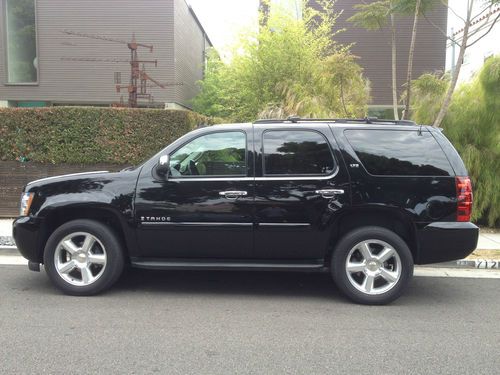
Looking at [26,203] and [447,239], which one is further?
[26,203]

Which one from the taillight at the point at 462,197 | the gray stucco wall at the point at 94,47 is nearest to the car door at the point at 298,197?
the taillight at the point at 462,197

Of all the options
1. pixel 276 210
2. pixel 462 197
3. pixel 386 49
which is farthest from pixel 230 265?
pixel 386 49

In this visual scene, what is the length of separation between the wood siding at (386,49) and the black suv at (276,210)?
45.9ft

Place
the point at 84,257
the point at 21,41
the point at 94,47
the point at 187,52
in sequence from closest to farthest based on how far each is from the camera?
the point at 84,257 → the point at 94,47 → the point at 21,41 → the point at 187,52

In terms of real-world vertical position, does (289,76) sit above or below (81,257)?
above

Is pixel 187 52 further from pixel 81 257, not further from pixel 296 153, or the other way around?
pixel 81 257

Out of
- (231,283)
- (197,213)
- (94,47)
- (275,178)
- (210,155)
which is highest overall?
(94,47)

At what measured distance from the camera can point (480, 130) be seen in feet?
29.7

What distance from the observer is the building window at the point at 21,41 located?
58.3 feet

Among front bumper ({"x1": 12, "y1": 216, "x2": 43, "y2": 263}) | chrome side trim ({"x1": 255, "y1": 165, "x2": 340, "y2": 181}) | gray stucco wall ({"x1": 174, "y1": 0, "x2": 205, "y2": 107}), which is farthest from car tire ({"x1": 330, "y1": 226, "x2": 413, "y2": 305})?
gray stucco wall ({"x1": 174, "y1": 0, "x2": 205, "y2": 107})

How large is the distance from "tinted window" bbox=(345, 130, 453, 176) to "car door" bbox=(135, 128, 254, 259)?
1219 millimetres

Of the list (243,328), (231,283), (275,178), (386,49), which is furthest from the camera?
(386,49)

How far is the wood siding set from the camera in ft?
60.2

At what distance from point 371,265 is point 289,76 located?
859 centimetres
